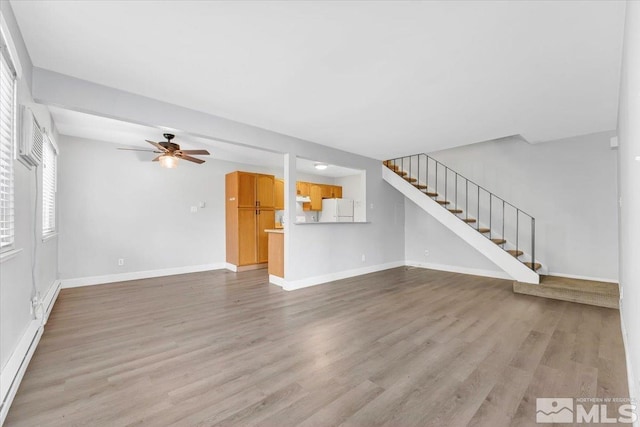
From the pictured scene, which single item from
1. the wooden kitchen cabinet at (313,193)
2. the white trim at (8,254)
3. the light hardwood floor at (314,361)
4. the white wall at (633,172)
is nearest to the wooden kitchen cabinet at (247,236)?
the wooden kitchen cabinet at (313,193)

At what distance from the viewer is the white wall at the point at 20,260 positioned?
176 cm

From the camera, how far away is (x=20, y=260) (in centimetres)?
214

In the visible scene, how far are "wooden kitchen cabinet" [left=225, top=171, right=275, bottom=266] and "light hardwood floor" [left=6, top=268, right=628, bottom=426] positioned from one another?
213 centimetres

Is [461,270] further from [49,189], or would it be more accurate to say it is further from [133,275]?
[49,189]

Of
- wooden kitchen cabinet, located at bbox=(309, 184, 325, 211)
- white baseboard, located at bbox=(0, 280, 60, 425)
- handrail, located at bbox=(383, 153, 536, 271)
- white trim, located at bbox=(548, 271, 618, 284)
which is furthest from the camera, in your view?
wooden kitchen cabinet, located at bbox=(309, 184, 325, 211)

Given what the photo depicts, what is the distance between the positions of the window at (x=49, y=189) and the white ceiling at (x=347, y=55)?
172 centimetres

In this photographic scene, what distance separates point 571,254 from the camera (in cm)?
461

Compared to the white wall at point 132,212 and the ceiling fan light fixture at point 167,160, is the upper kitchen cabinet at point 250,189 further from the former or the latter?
the ceiling fan light fixture at point 167,160

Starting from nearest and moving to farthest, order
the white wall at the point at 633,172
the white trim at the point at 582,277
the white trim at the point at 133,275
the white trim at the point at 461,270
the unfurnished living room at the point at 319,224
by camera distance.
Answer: the white wall at the point at 633,172 < the unfurnished living room at the point at 319,224 < the white trim at the point at 582,277 < the white trim at the point at 133,275 < the white trim at the point at 461,270

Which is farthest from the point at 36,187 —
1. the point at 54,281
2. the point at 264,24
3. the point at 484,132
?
the point at 484,132

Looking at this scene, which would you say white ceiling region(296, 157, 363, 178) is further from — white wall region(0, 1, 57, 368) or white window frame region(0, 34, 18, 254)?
white window frame region(0, 34, 18, 254)

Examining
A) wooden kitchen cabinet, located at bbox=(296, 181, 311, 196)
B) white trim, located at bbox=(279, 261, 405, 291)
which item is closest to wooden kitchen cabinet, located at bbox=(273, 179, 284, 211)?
wooden kitchen cabinet, located at bbox=(296, 181, 311, 196)

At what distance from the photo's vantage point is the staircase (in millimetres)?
4602

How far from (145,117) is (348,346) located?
125 inches
